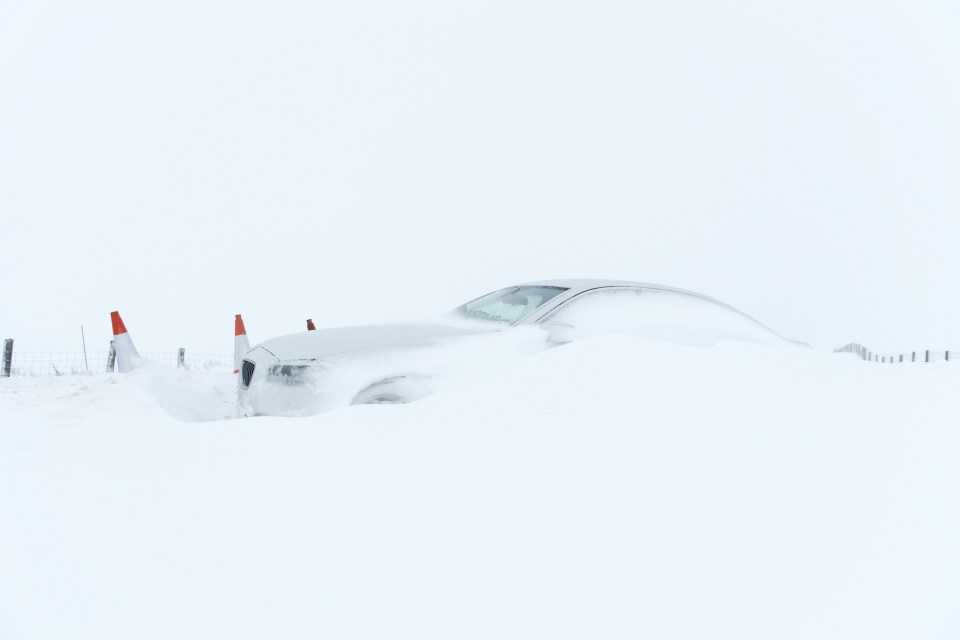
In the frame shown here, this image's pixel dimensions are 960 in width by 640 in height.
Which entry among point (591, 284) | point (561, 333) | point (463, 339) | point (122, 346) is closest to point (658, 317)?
point (591, 284)

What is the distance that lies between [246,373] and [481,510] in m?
2.58

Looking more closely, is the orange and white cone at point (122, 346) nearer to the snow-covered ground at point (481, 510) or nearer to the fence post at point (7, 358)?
the fence post at point (7, 358)

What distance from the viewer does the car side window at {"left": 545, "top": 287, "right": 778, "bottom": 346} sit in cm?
464

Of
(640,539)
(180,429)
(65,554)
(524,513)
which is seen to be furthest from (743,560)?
(180,429)

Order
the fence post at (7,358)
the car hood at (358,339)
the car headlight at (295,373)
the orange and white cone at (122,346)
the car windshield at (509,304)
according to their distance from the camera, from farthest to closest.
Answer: the fence post at (7,358) < the orange and white cone at (122,346) < the car windshield at (509,304) < the car hood at (358,339) < the car headlight at (295,373)

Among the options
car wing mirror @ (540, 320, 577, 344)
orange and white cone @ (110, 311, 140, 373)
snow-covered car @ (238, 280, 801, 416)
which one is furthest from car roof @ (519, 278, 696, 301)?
orange and white cone @ (110, 311, 140, 373)

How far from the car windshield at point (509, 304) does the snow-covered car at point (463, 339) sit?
11mm

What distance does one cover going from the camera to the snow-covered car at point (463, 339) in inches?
141

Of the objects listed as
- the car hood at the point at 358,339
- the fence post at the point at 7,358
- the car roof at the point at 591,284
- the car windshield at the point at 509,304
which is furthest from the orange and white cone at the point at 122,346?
the car roof at the point at 591,284

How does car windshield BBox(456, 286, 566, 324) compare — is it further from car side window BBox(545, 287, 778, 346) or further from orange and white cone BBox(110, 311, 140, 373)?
orange and white cone BBox(110, 311, 140, 373)

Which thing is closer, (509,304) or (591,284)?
(591,284)

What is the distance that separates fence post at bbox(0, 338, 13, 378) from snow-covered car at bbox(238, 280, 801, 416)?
12.8 ft

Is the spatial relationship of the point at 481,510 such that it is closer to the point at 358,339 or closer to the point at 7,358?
the point at 358,339

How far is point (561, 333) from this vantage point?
4215mm
